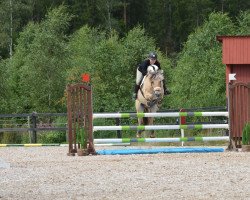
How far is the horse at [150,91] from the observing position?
20188mm

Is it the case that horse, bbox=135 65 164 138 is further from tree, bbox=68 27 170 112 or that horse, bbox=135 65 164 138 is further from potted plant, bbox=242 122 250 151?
tree, bbox=68 27 170 112

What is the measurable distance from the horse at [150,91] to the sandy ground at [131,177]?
336cm

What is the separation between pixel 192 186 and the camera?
11117mm

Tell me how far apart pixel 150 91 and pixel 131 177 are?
8204 mm

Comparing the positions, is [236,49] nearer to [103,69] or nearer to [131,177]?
[131,177]

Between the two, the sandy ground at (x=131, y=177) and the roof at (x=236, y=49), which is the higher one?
the roof at (x=236, y=49)

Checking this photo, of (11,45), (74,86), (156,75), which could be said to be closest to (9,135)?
(156,75)

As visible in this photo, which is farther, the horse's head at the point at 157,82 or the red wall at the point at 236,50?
the red wall at the point at 236,50

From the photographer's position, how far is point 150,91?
2056cm

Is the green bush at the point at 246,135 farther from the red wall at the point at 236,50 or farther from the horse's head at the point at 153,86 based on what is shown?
the red wall at the point at 236,50

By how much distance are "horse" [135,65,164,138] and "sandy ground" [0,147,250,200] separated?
3355 millimetres

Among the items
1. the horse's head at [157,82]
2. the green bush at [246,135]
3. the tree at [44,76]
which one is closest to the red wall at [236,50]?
the horse's head at [157,82]

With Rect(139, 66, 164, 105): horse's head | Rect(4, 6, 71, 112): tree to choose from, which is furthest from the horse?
Rect(4, 6, 71, 112): tree

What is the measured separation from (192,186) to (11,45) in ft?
223
